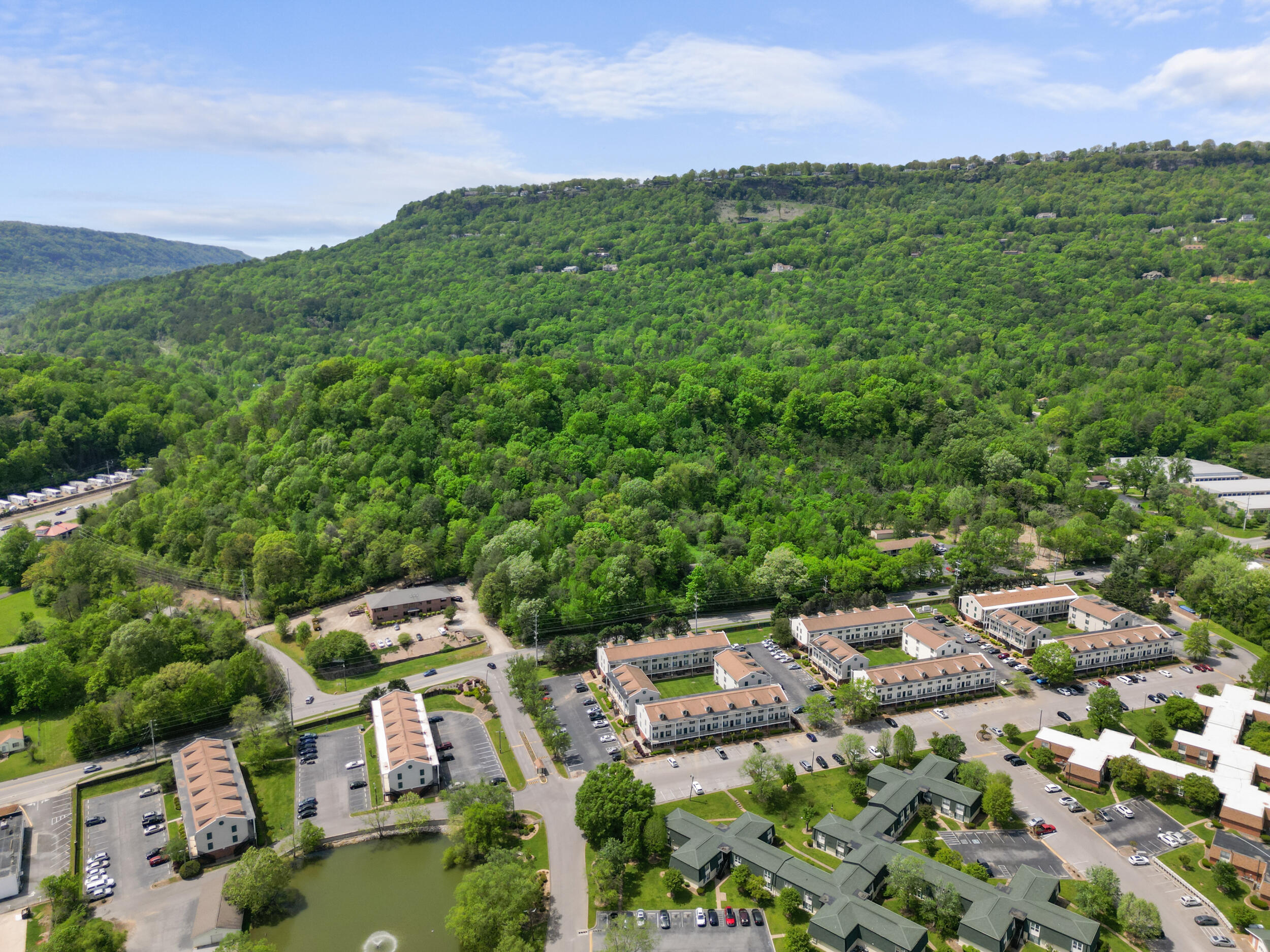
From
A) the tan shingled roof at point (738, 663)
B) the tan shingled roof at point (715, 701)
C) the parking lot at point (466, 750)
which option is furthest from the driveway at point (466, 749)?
the tan shingled roof at point (738, 663)

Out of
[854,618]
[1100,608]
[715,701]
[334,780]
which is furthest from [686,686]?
[1100,608]

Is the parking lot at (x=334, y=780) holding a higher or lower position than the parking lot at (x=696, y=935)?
lower

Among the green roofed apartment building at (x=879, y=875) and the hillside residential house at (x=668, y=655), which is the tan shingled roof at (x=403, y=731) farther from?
the green roofed apartment building at (x=879, y=875)

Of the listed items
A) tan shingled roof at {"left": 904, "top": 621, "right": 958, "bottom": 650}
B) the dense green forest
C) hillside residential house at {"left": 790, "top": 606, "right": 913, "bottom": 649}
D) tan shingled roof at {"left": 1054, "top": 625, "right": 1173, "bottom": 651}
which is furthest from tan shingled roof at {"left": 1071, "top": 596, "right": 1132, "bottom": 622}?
hillside residential house at {"left": 790, "top": 606, "right": 913, "bottom": 649}

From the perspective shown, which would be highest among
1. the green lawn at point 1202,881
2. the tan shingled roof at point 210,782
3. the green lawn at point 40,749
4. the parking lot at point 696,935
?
the tan shingled roof at point 210,782

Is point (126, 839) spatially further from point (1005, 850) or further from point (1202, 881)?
point (1202, 881)

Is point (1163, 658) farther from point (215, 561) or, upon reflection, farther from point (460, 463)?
point (215, 561)
